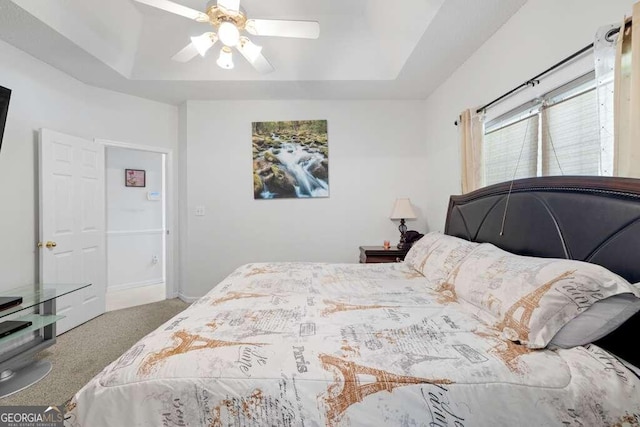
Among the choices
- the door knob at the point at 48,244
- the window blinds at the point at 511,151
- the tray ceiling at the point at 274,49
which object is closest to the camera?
the window blinds at the point at 511,151

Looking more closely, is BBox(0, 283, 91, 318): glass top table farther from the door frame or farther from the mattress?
the mattress

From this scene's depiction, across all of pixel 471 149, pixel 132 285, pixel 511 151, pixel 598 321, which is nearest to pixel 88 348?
pixel 132 285

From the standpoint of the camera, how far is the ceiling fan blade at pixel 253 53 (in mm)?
2016

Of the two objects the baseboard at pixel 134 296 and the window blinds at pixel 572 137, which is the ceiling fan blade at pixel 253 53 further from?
the baseboard at pixel 134 296

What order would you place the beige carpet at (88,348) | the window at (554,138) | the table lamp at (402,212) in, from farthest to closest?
the table lamp at (402,212)
the beige carpet at (88,348)
the window at (554,138)

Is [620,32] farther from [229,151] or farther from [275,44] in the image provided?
[229,151]

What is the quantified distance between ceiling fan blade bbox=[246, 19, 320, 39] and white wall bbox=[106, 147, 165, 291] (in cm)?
331

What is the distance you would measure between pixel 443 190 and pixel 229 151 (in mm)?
2655

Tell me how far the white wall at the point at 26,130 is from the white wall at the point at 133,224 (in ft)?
4.30

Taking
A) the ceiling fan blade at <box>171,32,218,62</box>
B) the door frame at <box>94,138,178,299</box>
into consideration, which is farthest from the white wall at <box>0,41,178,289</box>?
the ceiling fan blade at <box>171,32,218,62</box>

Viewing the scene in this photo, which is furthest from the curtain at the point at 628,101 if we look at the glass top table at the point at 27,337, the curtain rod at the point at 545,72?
the glass top table at the point at 27,337

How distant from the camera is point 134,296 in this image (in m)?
3.92

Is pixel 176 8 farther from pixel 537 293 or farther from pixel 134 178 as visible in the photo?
pixel 134 178

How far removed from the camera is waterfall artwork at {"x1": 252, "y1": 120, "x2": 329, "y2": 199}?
348 cm
